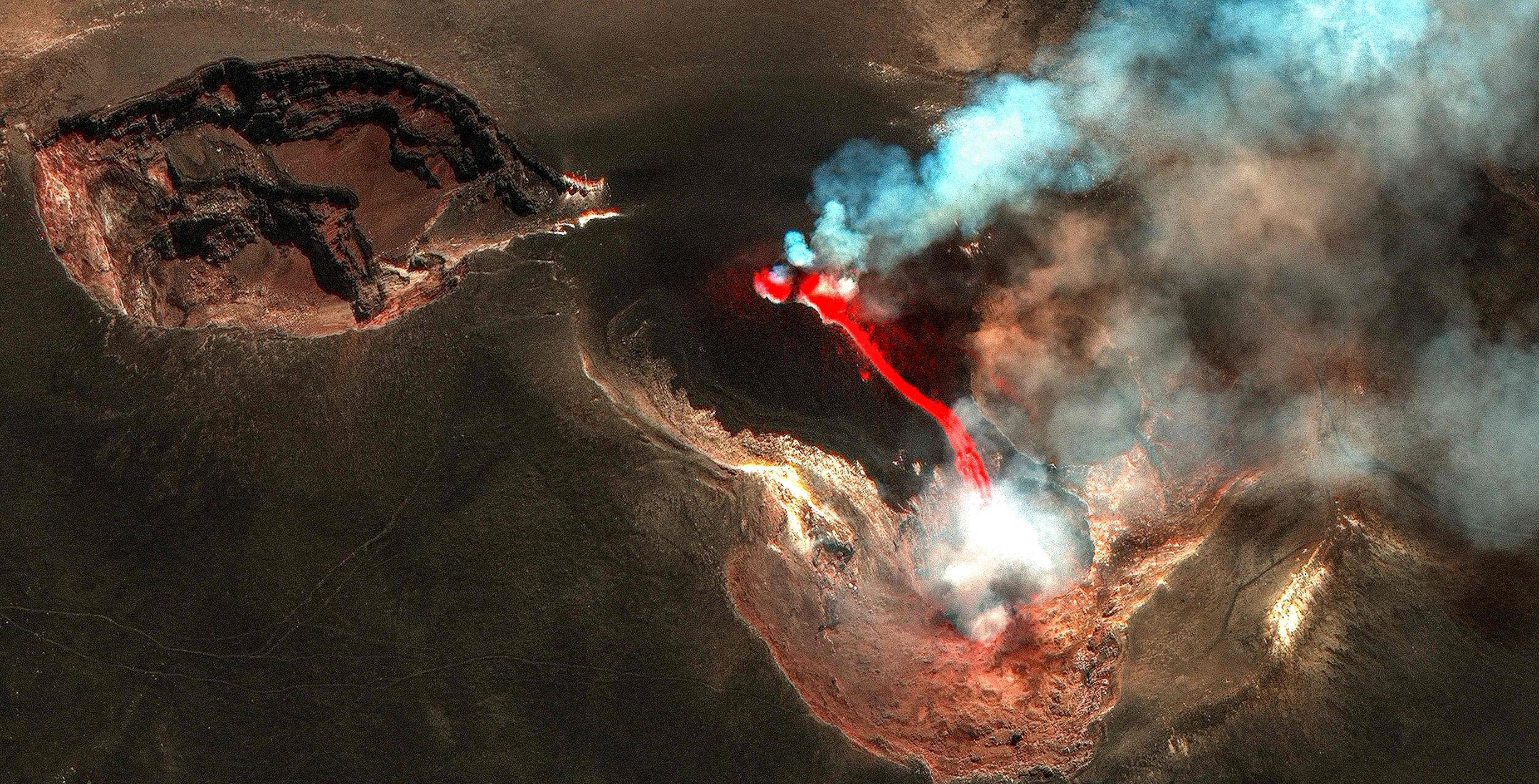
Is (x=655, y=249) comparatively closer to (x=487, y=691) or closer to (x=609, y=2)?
(x=609, y=2)

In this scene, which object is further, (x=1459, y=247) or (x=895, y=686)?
(x=1459, y=247)

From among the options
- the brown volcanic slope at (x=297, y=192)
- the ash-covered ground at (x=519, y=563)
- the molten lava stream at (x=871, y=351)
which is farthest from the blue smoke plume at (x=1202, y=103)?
the brown volcanic slope at (x=297, y=192)

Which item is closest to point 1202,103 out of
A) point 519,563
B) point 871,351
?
point 871,351

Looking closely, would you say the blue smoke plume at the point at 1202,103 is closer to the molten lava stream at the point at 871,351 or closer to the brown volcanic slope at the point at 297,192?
the molten lava stream at the point at 871,351

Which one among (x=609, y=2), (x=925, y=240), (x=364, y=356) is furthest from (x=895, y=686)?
(x=609, y=2)

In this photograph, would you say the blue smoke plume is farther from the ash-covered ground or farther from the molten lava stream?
the ash-covered ground

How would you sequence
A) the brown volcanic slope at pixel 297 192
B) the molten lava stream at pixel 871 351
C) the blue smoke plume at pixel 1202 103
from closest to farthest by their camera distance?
the brown volcanic slope at pixel 297 192, the molten lava stream at pixel 871 351, the blue smoke plume at pixel 1202 103
